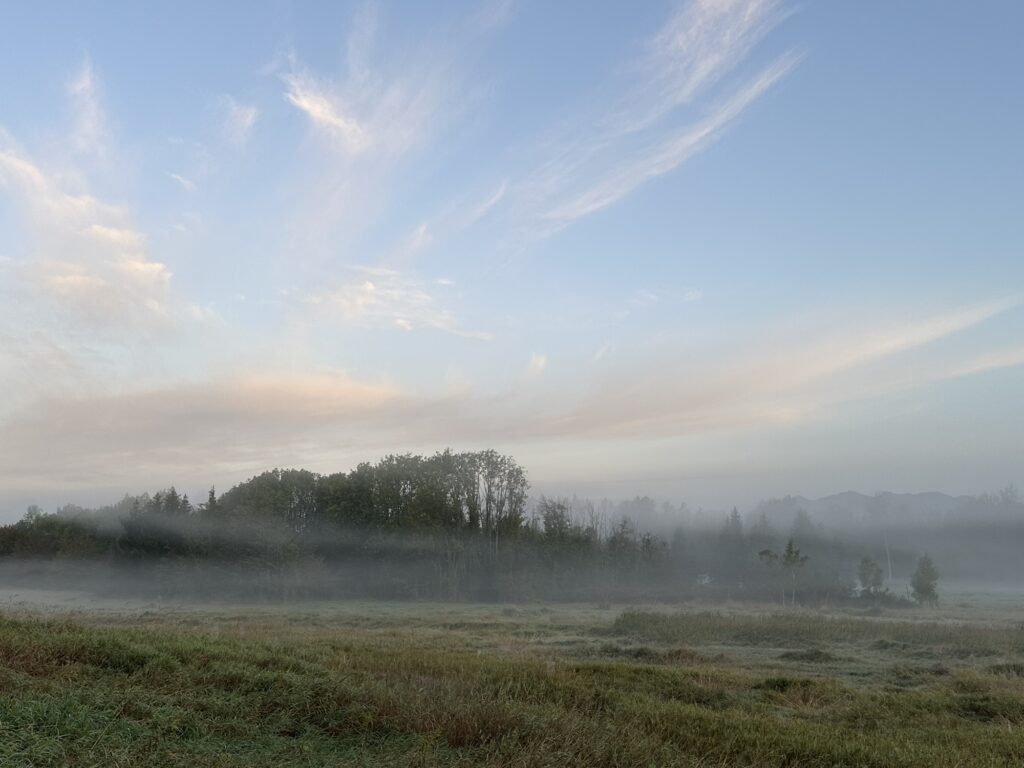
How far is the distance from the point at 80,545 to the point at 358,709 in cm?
7945

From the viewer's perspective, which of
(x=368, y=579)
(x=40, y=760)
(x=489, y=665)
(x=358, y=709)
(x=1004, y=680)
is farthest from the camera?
(x=368, y=579)

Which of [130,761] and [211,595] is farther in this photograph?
[211,595]

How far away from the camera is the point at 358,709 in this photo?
25.0 feet

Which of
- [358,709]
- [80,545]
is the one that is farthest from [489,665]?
[80,545]

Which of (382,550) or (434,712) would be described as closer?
(434,712)

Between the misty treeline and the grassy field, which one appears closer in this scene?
the grassy field

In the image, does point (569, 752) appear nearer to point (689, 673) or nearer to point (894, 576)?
point (689, 673)

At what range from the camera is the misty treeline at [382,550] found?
215 ft

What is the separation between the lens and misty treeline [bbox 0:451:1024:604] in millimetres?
65625

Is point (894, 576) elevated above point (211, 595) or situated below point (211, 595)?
below

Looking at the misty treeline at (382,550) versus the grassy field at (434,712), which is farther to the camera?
the misty treeline at (382,550)

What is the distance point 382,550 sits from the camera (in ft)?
244

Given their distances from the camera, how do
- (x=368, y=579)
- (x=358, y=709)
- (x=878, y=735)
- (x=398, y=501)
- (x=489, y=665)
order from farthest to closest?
(x=398, y=501) → (x=368, y=579) → (x=489, y=665) → (x=878, y=735) → (x=358, y=709)

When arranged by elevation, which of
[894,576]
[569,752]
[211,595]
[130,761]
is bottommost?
[894,576]
